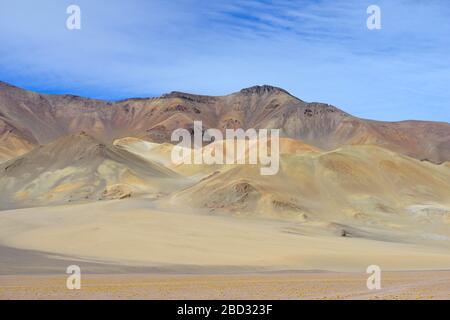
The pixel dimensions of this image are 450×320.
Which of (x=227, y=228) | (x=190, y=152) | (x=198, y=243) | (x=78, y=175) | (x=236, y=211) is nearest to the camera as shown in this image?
(x=198, y=243)

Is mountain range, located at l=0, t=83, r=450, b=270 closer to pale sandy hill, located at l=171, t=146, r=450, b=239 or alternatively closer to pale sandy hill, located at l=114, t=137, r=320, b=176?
pale sandy hill, located at l=171, t=146, r=450, b=239

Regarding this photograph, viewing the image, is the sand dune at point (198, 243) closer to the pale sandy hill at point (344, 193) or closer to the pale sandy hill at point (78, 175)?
the pale sandy hill at point (344, 193)

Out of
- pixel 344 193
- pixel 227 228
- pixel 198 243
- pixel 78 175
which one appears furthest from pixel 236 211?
pixel 78 175

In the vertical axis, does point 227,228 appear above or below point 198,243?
above

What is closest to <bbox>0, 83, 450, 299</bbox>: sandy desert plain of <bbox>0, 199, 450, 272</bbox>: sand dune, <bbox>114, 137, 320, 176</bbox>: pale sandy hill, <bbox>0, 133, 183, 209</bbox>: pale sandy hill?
<bbox>0, 199, 450, 272</bbox>: sand dune

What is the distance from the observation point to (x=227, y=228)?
1852 inches

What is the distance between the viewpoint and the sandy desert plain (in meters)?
20.4

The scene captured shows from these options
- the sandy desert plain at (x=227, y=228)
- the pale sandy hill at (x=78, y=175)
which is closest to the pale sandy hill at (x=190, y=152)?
the pale sandy hill at (x=78, y=175)

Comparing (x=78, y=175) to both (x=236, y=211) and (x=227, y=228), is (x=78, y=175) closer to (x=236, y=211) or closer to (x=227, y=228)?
(x=236, y=211)

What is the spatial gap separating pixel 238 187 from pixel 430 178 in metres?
26.7

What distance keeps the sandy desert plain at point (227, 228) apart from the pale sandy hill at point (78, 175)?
292 millimetres

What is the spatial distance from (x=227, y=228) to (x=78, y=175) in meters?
52.7

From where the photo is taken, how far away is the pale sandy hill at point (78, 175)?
85.8 meters
